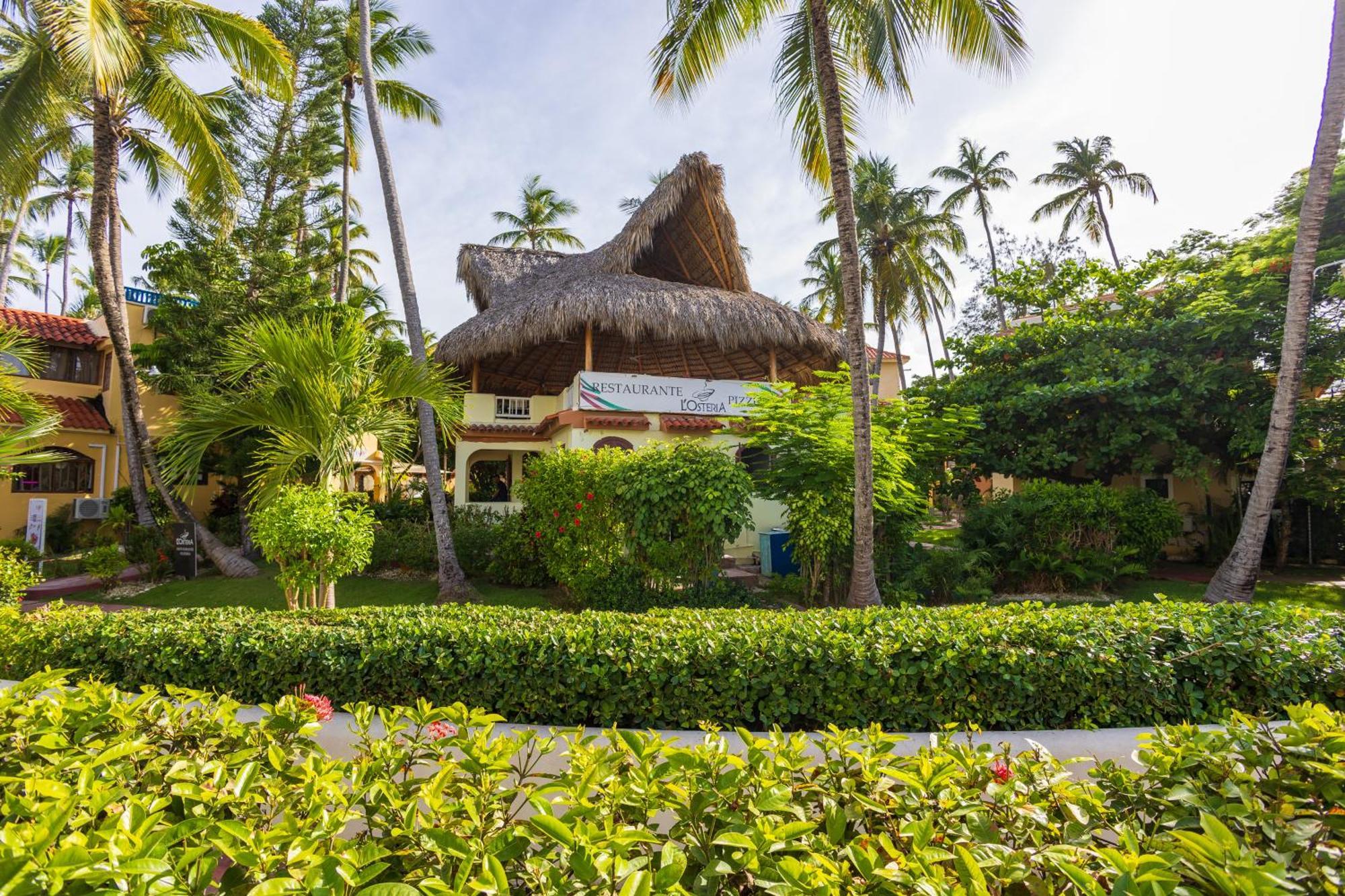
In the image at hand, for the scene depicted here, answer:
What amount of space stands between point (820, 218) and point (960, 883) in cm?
2232

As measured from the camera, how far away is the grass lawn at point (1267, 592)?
811 cm

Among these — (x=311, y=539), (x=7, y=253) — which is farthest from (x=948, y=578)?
(x=7, y=253)

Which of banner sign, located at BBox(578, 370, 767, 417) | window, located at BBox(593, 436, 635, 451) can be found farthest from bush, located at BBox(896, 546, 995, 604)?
window, located at BBox(593, 436, 635, 451)

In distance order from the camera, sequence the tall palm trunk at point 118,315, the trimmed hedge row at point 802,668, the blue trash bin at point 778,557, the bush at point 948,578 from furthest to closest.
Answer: the tall palm trunk at point 118,315
the blue trash bin at point 778,557
the bush at point 948,578
the trimmed hedge row at point 802,668

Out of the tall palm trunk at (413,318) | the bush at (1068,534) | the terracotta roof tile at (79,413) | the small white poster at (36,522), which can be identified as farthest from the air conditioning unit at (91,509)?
the bush at (1068,534)

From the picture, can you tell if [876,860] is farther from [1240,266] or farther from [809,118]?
[1240,266]

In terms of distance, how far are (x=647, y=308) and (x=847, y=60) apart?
6.28 meters

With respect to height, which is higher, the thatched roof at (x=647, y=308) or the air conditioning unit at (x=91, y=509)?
the thatched roof at (x=647, y=308)

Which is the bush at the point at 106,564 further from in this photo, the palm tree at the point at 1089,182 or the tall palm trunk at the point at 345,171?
the palm tree at the point at 1089,182

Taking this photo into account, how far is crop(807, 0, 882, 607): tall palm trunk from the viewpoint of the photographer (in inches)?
251

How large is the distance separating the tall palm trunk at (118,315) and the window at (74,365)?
8.55 metres

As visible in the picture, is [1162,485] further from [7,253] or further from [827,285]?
[7,253]

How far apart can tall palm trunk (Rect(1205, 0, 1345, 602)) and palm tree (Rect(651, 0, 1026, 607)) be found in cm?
343

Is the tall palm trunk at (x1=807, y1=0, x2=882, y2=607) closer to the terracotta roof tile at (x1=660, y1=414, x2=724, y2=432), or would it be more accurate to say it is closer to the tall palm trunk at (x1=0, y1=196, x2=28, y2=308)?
the terracotta roof tile at (x1=660, y1=414, x2=724, y2=432)
